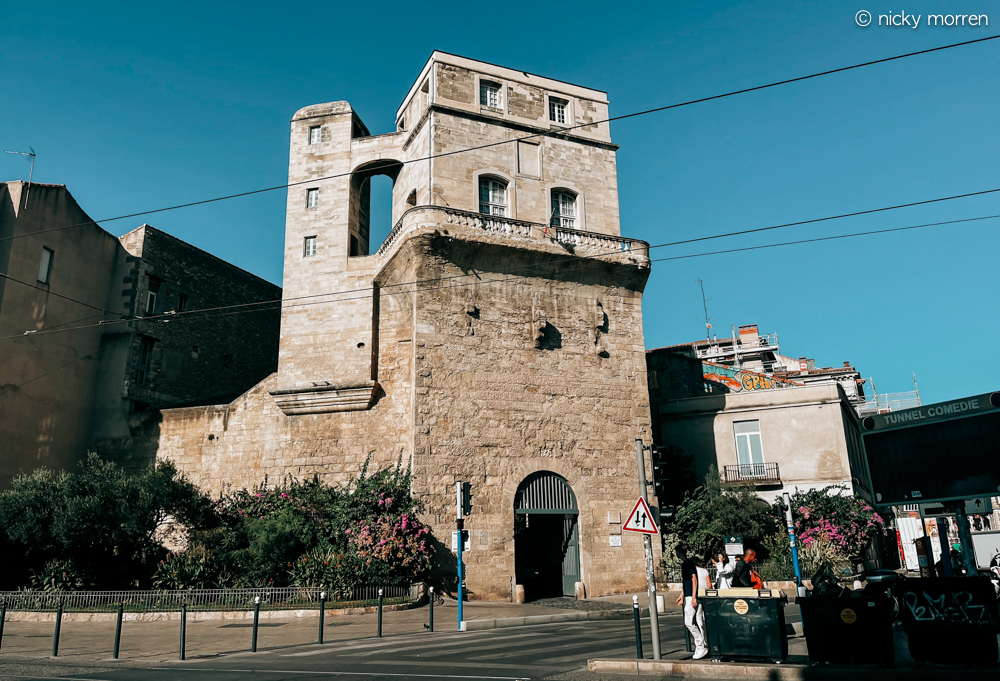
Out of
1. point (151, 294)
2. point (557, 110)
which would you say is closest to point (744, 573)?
point (557, 110)

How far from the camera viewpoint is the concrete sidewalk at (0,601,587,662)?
1192 cm

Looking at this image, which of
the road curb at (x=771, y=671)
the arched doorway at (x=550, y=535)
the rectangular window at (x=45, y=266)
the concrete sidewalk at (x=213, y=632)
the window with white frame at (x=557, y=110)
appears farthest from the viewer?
the window with white frame at (x=557, y=110)

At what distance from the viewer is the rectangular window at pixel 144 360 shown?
82.3 ft

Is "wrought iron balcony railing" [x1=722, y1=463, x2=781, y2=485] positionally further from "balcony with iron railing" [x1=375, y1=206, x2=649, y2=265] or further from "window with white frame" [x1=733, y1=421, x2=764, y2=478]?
"balcony with iron railing" [x1=375, y1=206, x2=649, y2=265]

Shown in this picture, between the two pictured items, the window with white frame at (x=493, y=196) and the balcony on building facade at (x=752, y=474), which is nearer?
the window with white frame at (x=493, y=196)

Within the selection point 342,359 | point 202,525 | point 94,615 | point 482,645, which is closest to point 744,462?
point 342,359

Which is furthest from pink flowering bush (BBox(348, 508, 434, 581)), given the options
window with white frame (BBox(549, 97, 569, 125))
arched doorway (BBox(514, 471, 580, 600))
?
window with white frame (BBox(549, 97, 569, 125))

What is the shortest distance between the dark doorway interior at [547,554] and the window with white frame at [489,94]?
43.7ft

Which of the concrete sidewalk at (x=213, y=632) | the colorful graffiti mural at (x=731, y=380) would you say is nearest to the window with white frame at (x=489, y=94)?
the colorful graffiti mural at (x=731, y=380)

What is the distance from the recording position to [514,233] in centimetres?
2150

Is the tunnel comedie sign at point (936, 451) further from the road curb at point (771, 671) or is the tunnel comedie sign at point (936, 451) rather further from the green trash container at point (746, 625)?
the green trash container at point (746, 625)

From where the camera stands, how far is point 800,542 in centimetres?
2172

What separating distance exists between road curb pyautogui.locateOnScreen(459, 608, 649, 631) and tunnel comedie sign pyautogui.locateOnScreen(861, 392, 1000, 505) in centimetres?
620

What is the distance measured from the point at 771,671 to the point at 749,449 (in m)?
17.8
